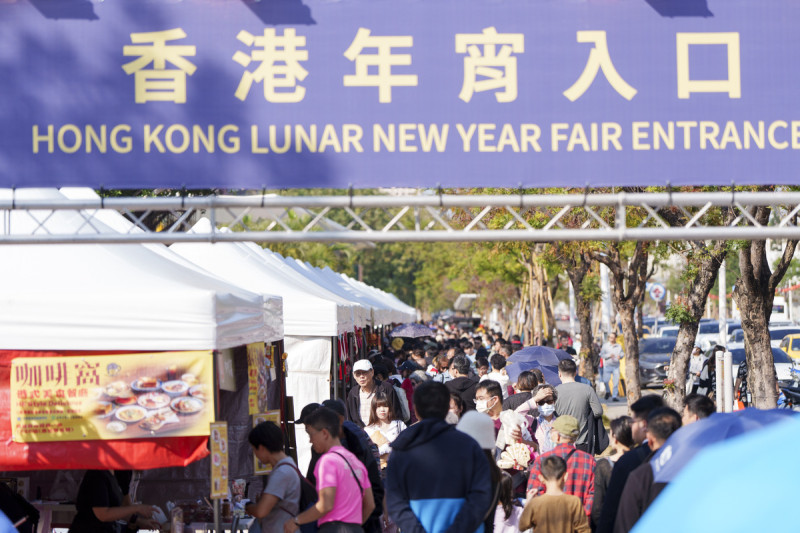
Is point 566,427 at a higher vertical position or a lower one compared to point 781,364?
higher

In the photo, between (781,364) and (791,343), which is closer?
(781,364)

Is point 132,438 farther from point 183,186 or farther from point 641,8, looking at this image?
point 641,8

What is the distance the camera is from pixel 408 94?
25.1ft

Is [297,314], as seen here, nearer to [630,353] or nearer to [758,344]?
[758,344]

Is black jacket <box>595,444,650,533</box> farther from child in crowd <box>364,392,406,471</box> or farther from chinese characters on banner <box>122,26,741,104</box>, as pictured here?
child in crowd <box>364,392,406,471</box>

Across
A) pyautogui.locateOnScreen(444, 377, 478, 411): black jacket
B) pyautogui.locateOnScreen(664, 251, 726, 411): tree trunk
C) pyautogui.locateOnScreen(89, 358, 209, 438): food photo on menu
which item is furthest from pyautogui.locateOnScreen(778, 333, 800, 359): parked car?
pyautogui.locateOnScreen(89, 358, 209, 438): food photo on menu

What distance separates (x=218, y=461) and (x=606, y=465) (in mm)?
2704

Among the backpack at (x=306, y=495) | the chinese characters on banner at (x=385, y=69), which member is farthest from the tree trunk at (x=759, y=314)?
the backpack at (x=306, y=495)

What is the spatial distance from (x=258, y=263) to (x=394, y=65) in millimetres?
6026

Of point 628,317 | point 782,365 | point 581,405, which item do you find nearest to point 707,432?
point 581,405

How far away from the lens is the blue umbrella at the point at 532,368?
14586mm

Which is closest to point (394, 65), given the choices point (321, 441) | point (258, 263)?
point (321, 441)

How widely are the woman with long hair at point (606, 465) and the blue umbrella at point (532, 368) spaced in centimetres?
712

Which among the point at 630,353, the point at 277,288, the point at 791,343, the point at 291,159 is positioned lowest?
the point at 791,343
